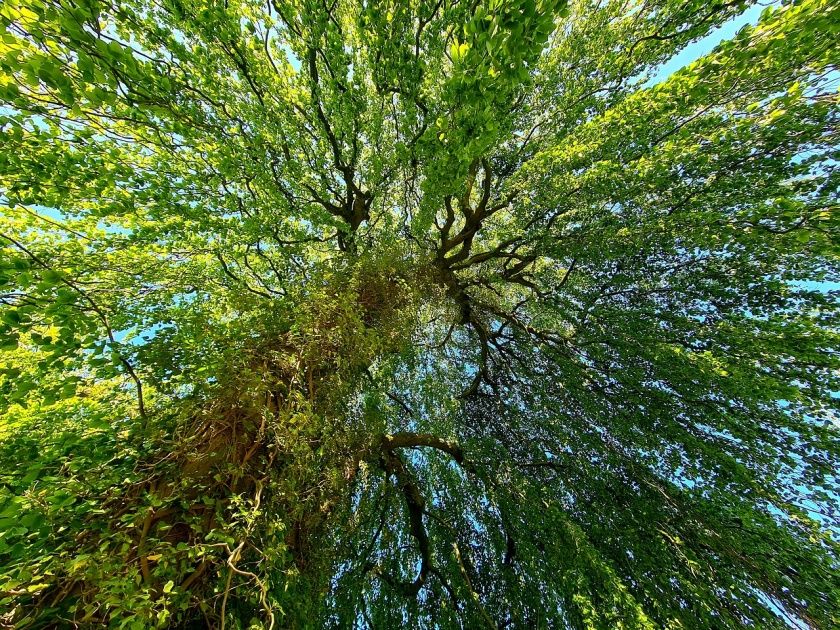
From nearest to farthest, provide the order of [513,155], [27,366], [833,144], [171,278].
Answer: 1. [833,144]
2. [27,366]
3. [171,278]
4. [513,155]

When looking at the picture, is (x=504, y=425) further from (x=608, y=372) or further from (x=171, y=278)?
(x=171, y=278)

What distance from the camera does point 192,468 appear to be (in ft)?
6.18

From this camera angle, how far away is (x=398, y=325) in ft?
12.6

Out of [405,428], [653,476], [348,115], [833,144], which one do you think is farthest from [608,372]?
[348,115]

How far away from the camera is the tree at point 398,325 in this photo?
166 centimetres

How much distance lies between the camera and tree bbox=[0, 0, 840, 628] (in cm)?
166

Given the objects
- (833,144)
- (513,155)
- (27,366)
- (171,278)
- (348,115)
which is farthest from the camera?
(513,155)

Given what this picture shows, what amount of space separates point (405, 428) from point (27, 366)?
4.62m

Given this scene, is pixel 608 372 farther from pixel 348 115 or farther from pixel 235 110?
pixel 235 110

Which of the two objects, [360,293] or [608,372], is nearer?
[360,293]

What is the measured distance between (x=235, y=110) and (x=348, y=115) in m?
1.39

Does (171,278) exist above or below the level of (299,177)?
below

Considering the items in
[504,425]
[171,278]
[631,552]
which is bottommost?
[631,552]

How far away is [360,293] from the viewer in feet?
12.1
